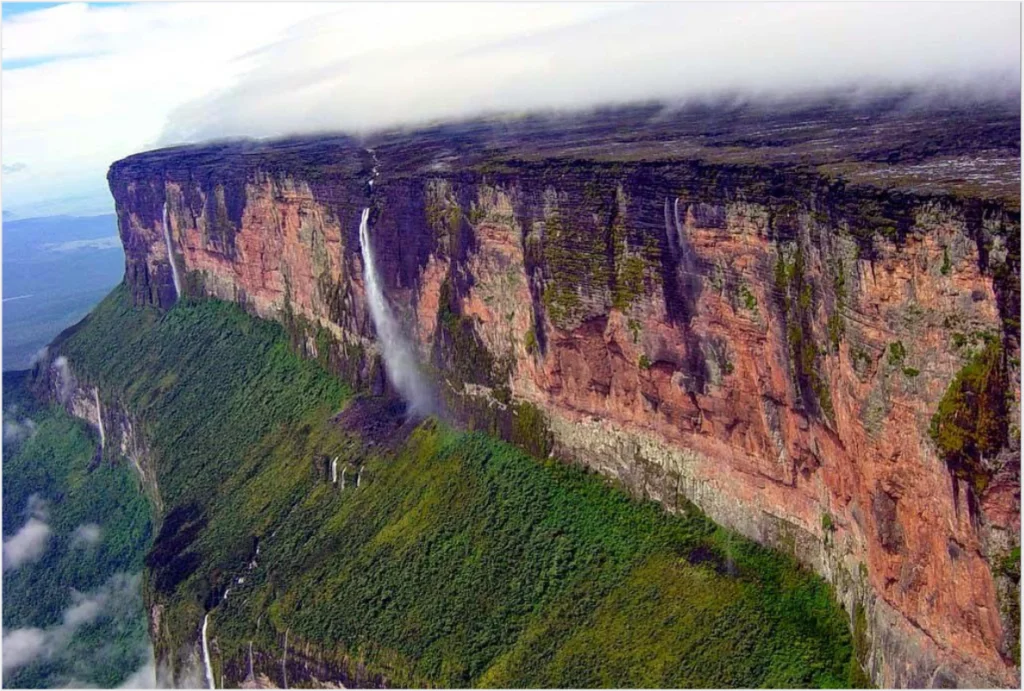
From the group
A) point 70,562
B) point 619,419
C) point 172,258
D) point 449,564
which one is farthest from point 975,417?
point 172,258

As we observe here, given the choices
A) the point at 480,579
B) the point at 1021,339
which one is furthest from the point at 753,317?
the point at 480,579

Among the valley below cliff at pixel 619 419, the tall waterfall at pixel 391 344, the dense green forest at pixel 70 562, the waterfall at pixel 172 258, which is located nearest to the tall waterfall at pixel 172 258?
the waterfall at pixel 172 258

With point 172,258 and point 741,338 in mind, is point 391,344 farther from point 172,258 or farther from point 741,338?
point 172,258

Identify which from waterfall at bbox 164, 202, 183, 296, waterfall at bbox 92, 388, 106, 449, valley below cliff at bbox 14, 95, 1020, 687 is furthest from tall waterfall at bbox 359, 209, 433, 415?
waterfall at bbox 92, 388, 106, 449

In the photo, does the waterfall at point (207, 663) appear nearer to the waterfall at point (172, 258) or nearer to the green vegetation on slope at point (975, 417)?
the green vegetation on slope at point (975, 417)

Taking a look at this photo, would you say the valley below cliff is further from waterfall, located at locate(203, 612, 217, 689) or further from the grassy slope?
waterfall, located at locate(203, 612, 217, 689)

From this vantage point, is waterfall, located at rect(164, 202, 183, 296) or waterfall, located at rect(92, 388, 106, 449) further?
waterfall, located at rect(164, 202, 183, 296)
